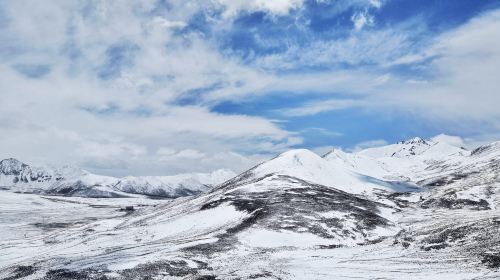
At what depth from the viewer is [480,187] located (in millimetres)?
167625

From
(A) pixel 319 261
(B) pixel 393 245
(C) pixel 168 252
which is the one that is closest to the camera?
(A) pixel 319 261

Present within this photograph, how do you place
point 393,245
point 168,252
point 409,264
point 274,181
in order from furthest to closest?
1. point 274,181
2. point 393,245
3. point 168,252
4. point 409,264

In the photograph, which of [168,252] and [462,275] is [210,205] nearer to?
[168,252]

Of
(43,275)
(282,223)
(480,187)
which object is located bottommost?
(43,275)

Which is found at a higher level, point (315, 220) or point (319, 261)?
point (315, 220)

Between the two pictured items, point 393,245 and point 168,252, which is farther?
point 393,245

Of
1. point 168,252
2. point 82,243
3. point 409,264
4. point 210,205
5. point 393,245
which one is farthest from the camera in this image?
point 210,205

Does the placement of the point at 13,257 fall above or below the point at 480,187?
below

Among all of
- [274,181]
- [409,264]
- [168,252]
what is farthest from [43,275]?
[274,181]

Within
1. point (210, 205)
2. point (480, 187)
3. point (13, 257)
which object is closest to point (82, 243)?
point (13, 257)

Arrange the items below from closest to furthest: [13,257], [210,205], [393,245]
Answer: [393,245], [13,257], [210,205]

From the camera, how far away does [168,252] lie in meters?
72.6

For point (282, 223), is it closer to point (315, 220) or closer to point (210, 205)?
point (315, 220)

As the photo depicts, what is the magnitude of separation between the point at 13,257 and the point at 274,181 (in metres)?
82.6
